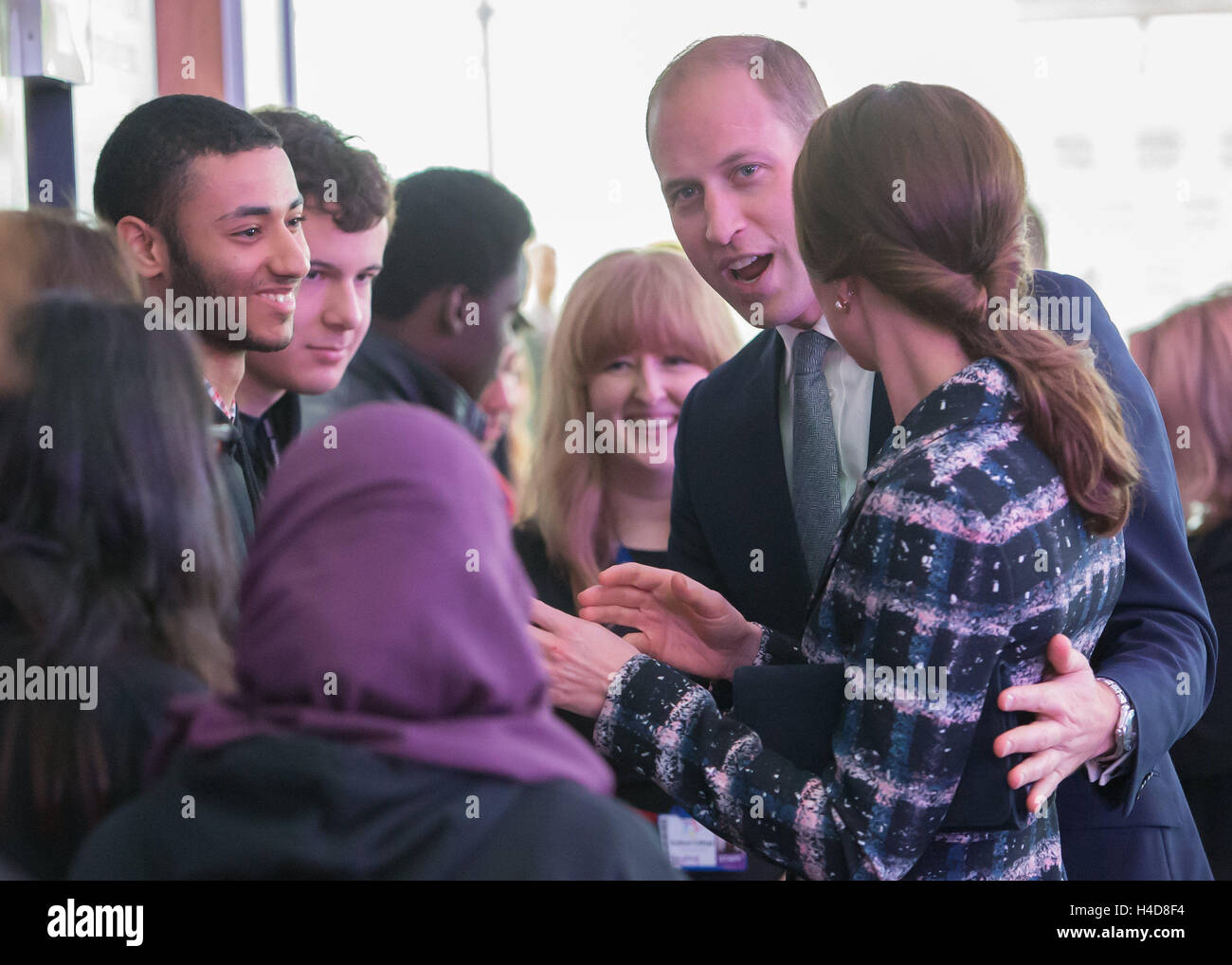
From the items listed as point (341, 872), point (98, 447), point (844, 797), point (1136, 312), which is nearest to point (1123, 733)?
point (844, 797)

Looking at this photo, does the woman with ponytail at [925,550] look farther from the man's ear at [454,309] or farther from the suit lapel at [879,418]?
the man's ear at [454,309]

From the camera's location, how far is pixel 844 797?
1055mm

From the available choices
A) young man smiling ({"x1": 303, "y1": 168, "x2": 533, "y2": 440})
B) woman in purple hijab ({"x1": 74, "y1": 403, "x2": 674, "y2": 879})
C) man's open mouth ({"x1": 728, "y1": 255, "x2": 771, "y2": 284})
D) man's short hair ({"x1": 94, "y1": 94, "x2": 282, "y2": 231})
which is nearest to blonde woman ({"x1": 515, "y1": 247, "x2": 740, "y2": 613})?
young man smiling ({"x1": 303, "y1": 168, "x2": 533, "y2": 440})

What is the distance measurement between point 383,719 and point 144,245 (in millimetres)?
1002

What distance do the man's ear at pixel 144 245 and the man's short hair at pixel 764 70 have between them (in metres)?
0.71

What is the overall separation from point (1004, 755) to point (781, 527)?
535 millimetres

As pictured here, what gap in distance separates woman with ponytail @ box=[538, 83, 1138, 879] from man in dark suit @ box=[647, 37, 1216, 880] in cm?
11

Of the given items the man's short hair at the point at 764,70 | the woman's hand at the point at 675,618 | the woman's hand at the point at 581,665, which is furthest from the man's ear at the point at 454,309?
the woman's hand at the point at 581,665

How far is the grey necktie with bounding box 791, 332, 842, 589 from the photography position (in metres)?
1.51

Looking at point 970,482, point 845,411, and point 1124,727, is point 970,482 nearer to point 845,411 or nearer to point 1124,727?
point 1124,727

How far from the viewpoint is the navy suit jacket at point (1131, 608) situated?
4.18 feet

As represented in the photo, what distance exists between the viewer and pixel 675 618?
1.43 meters

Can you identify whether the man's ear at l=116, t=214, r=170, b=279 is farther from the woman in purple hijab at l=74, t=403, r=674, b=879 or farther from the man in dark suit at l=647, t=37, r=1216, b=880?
the woman in purple hijab at l=74, t=403, r=674, b=879
